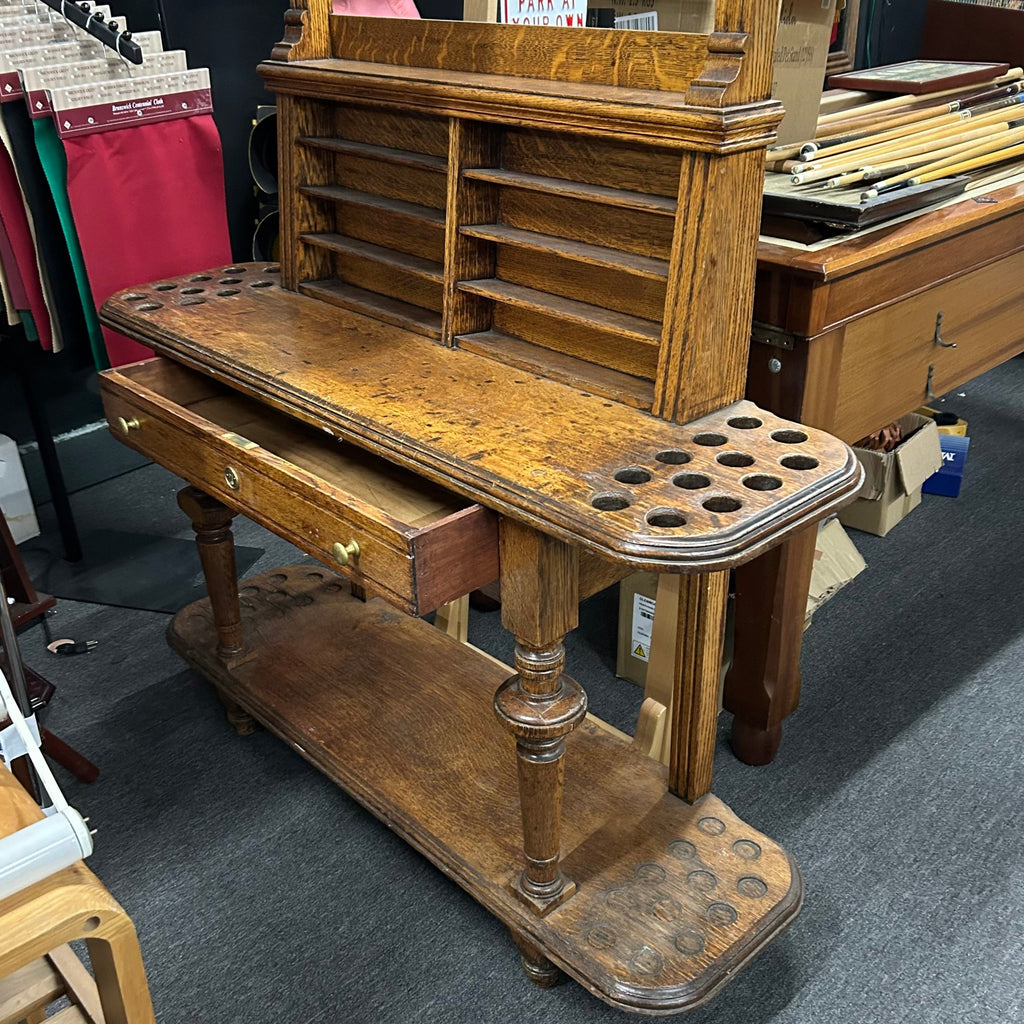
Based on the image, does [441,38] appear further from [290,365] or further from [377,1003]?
[377,1003]

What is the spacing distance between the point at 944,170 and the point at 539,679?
1.31 metres

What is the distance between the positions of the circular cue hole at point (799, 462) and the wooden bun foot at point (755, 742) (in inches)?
34.1

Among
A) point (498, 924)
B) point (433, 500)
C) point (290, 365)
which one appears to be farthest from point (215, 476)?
point (498, 924)

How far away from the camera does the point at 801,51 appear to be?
195cm

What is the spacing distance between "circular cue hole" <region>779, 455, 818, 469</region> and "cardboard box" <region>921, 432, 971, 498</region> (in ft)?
6.46

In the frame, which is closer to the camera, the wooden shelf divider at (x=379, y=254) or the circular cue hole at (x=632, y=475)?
the circular cue hole at (x=632, y=475)

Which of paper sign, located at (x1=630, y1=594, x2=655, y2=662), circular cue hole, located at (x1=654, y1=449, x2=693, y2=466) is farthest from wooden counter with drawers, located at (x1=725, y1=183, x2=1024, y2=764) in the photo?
circular cue hole, located at (x1=654, y1=449, x2=693, y2=466)

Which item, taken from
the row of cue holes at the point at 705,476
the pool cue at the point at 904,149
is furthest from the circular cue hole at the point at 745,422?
the pool cue at the point at 904,149

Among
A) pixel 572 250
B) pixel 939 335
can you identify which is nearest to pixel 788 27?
pixel 939 335

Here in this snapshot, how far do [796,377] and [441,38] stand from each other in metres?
0.80

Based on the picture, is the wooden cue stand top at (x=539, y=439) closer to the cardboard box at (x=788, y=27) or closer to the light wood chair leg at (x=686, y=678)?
the light wood chair leg at (x=686, y=678)

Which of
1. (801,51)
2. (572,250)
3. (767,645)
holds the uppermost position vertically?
(801,51)

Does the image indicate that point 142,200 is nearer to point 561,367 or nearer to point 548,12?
point 548,12

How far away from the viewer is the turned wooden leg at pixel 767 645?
1946 millimetres
